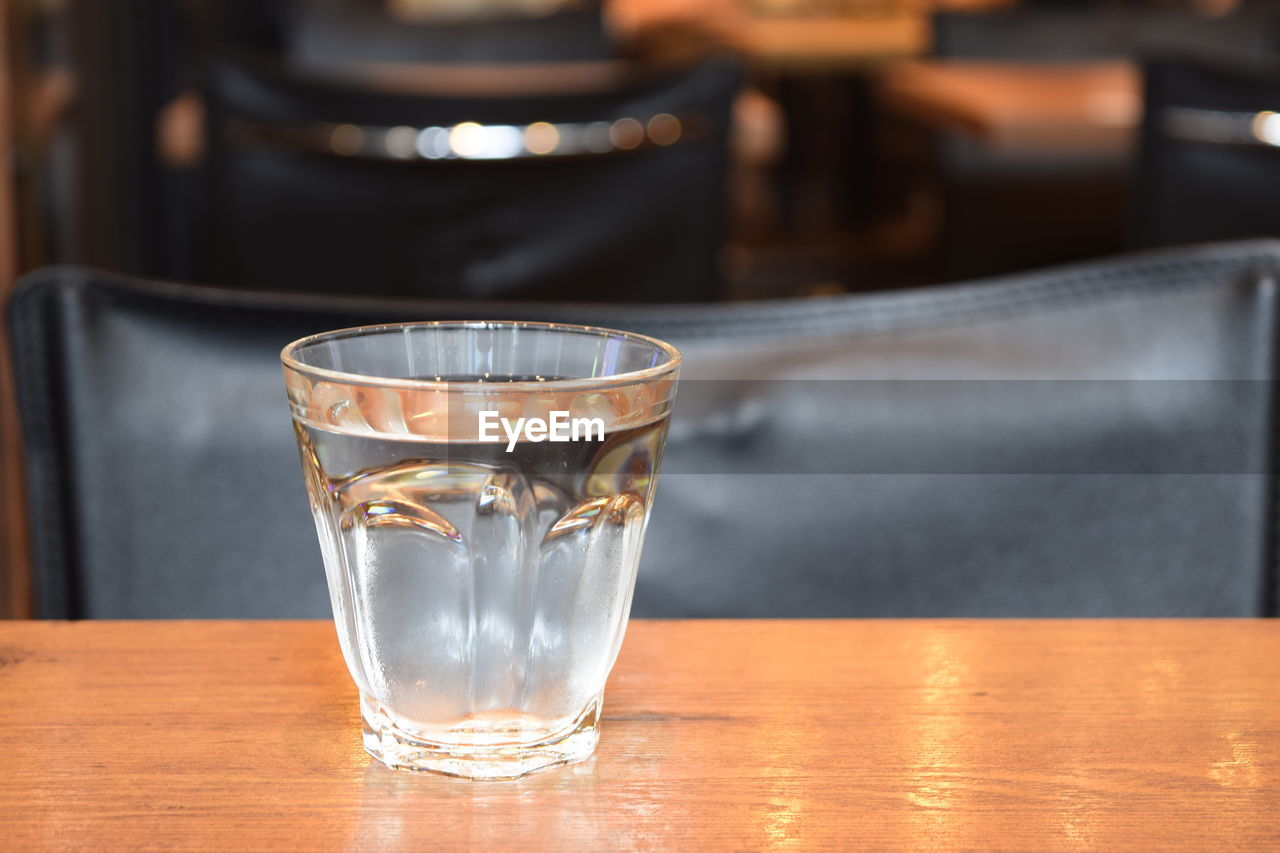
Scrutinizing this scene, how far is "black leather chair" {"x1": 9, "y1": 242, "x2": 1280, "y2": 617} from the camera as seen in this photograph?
26.6 inches

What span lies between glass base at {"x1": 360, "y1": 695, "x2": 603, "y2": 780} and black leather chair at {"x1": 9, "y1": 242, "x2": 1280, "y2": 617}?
0.31 m

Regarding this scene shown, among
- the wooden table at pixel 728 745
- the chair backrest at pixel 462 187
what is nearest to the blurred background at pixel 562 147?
the chair backrest at pixel 462 187

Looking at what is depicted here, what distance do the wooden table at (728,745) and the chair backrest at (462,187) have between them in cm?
111

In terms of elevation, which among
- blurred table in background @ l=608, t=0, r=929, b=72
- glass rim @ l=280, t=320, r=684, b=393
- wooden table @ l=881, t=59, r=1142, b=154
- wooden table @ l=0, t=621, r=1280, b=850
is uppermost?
blurred table in background @ l=608, t=0, r=929, b=72

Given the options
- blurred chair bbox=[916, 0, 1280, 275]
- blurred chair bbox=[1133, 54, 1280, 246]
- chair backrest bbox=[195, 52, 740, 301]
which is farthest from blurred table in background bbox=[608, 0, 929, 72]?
chair backrest bbox=[195, 52, 740, 301]

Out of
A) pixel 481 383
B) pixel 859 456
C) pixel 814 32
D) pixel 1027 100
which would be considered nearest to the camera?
pixel 481 383

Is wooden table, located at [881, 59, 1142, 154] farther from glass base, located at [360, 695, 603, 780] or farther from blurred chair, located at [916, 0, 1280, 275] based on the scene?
glass base, located at [360, 695, 603, 780]

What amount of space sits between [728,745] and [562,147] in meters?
1.27

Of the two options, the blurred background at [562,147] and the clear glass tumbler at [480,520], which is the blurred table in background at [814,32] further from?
the clear glass tumbler at [480,520]

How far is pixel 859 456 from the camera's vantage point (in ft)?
2.30

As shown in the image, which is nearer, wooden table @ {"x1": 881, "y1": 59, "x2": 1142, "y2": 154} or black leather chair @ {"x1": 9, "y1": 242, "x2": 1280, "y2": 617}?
black leather chair @ {"x1": 9, "y1": 242, "x2": 1280, "y2": 617}

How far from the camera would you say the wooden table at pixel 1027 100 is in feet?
8.37

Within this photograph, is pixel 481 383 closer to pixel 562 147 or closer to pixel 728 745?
pixel 728 745

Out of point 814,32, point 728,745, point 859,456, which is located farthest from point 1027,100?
point 814,32
